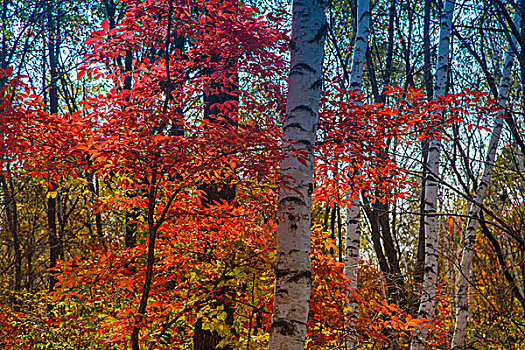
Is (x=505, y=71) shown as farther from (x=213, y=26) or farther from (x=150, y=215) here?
(x=150, y=215)

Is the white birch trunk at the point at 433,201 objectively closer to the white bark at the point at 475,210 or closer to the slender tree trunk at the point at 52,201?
the white bark at the point at 475,210

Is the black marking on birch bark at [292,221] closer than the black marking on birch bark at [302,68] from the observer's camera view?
Yes

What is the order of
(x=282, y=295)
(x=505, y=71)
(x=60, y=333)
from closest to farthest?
(x=282, y=295) → (x=505, y=71) → (x=60, y=333)

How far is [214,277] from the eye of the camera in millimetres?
3805

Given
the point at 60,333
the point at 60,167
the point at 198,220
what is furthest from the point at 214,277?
the point at 60,333

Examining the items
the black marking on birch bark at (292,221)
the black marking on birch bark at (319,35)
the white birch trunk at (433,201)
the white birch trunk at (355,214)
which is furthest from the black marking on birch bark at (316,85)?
the white birch trunk at (355,214)

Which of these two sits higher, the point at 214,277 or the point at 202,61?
the point at 202,61

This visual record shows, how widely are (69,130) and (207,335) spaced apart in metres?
2.87

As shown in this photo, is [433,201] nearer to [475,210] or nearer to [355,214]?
[475,210]

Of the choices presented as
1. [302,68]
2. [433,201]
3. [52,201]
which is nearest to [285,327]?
[302,68]

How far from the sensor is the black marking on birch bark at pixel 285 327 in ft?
8.57

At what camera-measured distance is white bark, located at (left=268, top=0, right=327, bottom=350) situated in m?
2.65

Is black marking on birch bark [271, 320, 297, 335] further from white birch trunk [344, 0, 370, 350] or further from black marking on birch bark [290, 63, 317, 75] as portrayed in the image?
white birch trunk [344, 0, 370, 350]

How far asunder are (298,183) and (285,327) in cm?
95
